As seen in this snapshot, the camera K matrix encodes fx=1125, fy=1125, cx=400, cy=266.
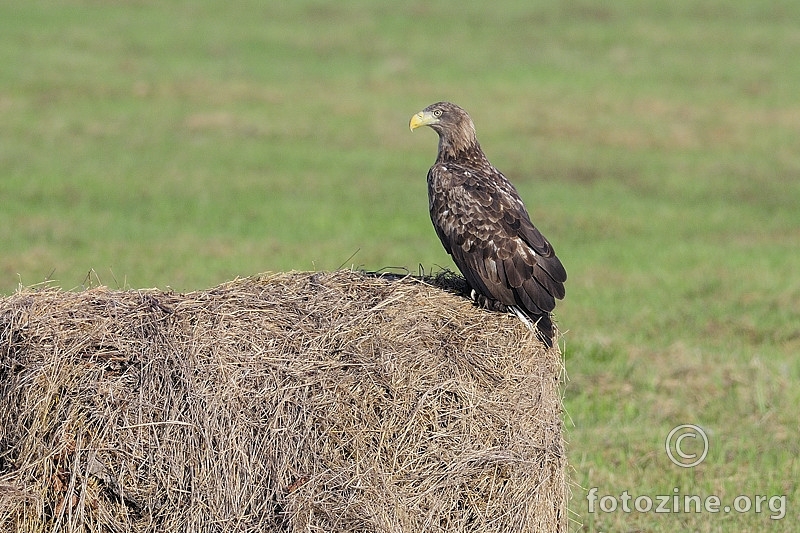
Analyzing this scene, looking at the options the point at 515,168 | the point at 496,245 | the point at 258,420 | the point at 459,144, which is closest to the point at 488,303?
the point at 496,245

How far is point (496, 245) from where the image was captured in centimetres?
654

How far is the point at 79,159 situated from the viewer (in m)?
19.9

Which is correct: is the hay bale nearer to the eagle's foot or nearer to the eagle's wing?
the eagle's foot

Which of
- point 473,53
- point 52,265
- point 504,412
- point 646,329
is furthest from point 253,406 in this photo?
point 473,53

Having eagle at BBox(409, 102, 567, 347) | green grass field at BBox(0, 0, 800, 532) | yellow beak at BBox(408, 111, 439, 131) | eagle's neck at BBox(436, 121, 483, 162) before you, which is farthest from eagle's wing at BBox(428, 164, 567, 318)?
green grass field at BBox(0, 0, 800, 532)

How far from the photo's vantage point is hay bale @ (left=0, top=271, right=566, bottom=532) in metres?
5.07

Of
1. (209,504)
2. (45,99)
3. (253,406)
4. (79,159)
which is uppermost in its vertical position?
(45,99)

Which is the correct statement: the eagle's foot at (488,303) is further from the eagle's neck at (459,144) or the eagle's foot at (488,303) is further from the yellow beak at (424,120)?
the yellow beak at (424,120)

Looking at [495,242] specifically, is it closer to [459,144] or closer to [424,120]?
[459,144]

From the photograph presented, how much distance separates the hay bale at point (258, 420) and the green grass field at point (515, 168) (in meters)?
1.89

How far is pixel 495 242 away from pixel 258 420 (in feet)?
6.46

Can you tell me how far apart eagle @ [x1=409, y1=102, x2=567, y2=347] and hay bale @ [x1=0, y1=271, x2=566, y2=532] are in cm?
51

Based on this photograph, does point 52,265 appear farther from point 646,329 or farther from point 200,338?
point 200,338

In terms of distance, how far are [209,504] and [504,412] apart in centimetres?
157
